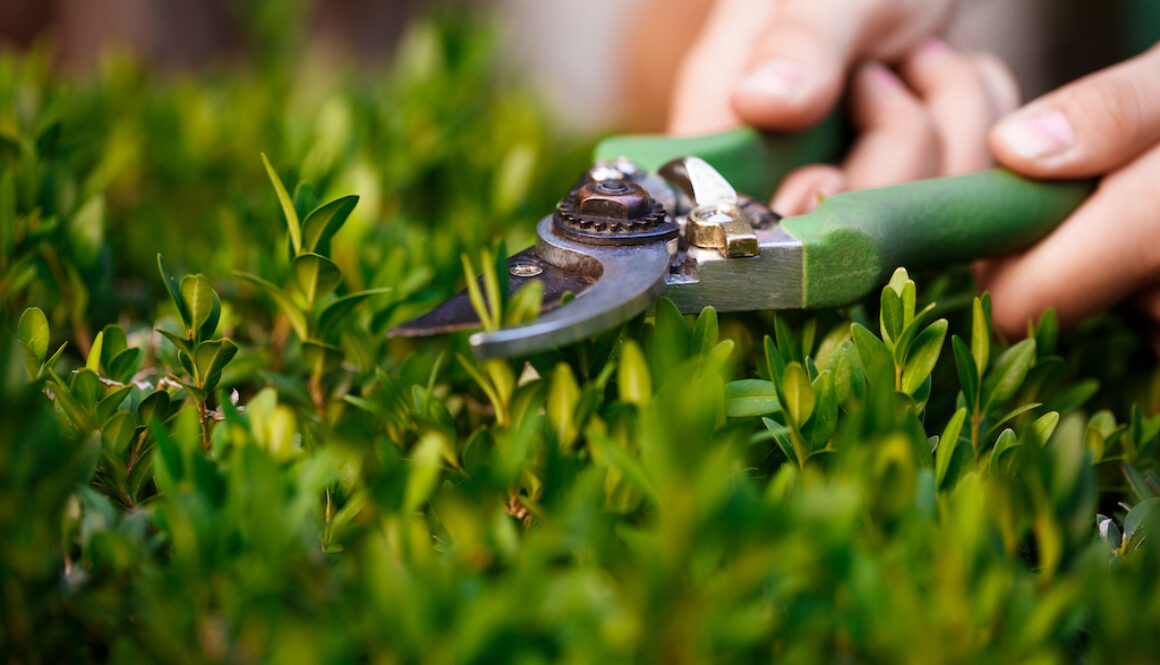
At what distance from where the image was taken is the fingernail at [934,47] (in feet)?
7.51

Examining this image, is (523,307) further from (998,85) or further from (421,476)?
(998,85)

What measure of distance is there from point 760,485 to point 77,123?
180 cm

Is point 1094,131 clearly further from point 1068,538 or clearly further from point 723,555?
point 723,555

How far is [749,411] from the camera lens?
98 centimetres

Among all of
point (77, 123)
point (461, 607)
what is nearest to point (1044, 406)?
point (461, 607)

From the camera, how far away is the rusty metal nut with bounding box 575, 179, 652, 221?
122 cm

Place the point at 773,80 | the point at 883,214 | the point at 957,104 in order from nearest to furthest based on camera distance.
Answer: the point at 883,214 < the point at 773,80 < the point at 957,104

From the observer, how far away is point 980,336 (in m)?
1.08

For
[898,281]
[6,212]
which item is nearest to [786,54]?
[898,281]

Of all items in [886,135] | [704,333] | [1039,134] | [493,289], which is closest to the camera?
[493,289]

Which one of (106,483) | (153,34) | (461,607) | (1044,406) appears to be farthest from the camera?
(153,34)

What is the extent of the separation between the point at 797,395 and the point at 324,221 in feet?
1.98

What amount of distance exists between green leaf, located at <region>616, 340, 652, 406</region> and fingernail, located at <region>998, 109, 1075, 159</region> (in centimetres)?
96

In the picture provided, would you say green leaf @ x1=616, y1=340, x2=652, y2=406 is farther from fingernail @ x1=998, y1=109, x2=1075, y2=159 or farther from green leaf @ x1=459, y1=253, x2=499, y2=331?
fingernail @ x1=998, y1=109, x2=1075, y2=159
